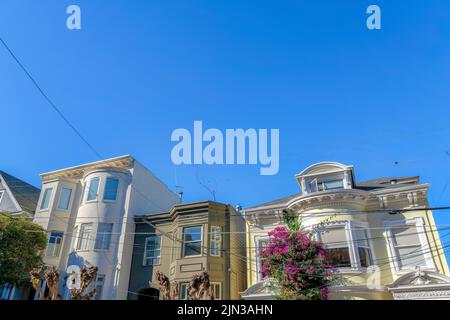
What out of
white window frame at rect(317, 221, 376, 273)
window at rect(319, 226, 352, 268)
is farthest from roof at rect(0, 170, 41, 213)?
white window frame at rect(317, 221, 376, 273)

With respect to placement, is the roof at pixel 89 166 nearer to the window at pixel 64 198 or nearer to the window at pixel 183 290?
the window at pixel 64 198

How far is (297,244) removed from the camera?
49.4ft

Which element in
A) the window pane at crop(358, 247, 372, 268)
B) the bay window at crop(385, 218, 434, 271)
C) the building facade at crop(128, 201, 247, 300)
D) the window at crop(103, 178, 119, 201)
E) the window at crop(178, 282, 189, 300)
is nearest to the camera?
the bay window at crop(385, 218, 434, 271)

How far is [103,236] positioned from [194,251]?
6.26 metres

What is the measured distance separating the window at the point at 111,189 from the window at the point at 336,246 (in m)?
13.5

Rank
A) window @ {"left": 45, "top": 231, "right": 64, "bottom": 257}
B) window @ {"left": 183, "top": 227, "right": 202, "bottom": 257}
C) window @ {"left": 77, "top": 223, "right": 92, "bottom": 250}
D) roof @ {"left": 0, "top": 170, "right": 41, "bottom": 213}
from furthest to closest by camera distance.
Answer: roof @ {"left": 0, "top": 170, "right": 41, "bottom": 213}
window @ {"left": 45, "top": 231, "right": 64, "bottom": 257}
window @ {"left": 77, "top": 223, "right": 92, "bottom": 250}
window @ {"left": 183, "top": 227, "right": 202, "bottom": 257}

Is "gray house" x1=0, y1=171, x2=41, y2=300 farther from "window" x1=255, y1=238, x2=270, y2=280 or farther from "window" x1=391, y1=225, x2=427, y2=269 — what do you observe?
"window" x1=391, y1=225, x2=427, y2=269

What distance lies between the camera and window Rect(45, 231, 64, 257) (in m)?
21.7

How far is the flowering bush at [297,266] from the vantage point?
1410cm

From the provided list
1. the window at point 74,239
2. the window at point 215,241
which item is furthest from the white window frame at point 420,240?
the window at point 74,239

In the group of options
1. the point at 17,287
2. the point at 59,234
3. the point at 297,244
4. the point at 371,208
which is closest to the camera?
the point at 297,244

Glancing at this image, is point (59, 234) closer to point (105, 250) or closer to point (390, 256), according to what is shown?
point (105, 250)
